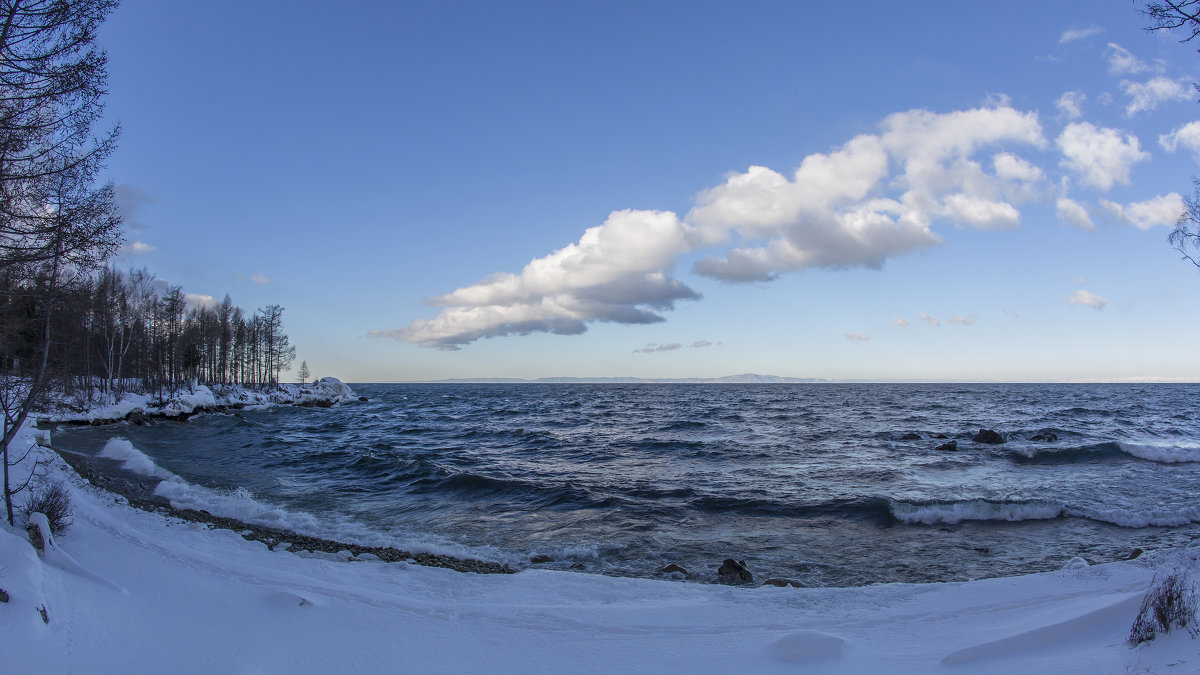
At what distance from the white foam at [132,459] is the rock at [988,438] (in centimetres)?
3527

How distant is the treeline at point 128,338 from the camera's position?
780 centimetres

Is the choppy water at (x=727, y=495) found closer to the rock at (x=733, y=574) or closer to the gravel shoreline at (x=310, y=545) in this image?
the rock at (x=733, y=574)

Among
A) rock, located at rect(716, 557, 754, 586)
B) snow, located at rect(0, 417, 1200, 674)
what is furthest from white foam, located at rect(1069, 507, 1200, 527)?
rock, located at rect(716, 557, 754, 586)

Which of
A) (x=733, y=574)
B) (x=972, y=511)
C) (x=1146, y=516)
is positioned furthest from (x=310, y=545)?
(x=1146, y=516)

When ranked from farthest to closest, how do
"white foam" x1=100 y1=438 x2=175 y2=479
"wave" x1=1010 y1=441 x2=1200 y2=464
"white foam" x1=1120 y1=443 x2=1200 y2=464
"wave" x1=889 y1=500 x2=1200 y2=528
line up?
"wave" x1=1010 y1=441 x2=1200 y2=464, "white foam" x1=1120 y1=443 x2=1200 y2=464, "white foam" x1=100 y1=438 x2=175 y2=479, "wave" x1=889 y1=500 x2=1200 y2=528

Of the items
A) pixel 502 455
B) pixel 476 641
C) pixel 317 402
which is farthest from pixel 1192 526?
pixel 317 402

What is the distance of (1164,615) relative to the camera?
463 cm

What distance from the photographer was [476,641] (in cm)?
573

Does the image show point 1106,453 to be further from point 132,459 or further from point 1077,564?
point 132,459

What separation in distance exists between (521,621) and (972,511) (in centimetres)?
1279

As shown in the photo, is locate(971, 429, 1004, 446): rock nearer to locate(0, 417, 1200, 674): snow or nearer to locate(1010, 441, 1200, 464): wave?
locate(1010, 441, 1200, 464): wave

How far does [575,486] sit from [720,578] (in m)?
9.07

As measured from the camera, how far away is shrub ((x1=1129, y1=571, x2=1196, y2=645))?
4.53m

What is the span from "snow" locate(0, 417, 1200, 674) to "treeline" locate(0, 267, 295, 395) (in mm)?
2930
